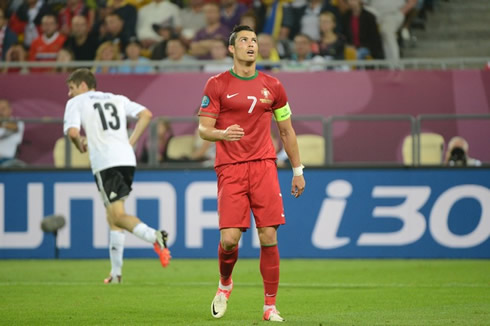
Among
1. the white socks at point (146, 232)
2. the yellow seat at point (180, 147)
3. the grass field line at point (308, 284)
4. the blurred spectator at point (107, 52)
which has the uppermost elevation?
the blurred spectator at point (107, 52)

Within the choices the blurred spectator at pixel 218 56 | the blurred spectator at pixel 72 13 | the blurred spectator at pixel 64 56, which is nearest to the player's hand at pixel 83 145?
the blurred spectator at pixel 218 56

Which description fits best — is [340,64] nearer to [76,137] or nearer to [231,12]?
[231,12]

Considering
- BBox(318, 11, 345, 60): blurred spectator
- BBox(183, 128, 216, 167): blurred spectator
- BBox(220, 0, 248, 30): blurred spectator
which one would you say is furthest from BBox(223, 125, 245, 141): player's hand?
BBox(220, 0, 248, 30): blurred spectator

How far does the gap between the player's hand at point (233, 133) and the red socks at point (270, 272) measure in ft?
3.14

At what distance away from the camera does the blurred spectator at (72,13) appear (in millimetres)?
18609

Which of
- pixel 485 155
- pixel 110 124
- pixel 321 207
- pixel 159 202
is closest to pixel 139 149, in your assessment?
pixel 159 202

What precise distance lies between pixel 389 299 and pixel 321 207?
17.0 feet

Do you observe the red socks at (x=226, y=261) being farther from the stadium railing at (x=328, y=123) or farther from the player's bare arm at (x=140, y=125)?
the stadium railing at (x=328, y=123)

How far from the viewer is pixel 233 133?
744 cm

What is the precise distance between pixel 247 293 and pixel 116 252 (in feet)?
5.97

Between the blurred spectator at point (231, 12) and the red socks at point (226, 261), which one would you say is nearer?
the red socks at point (226, 261)

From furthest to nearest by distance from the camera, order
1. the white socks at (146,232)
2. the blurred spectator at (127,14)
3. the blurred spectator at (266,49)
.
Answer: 1. the blurred spectator at (127,14)
2. the blurred spectator at (266,49)
3. the white socks at (146,232)

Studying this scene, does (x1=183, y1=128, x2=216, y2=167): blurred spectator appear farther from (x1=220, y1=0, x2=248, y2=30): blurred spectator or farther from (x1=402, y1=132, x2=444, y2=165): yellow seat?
(x1=220, y1=0, x2=248, y2=30): blurred spectator

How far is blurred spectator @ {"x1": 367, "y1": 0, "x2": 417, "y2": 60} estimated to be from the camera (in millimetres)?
17703
